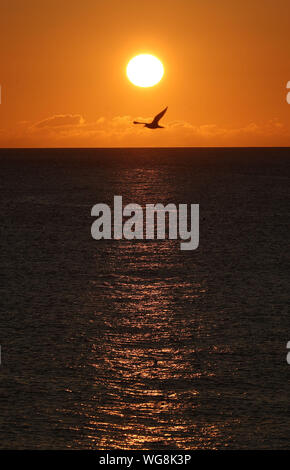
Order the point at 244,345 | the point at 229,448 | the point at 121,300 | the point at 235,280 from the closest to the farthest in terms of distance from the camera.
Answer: the point at 229,448 < the point at 244,345 < the point at 121,300 < the point at 235,280

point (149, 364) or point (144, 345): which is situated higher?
point (144, 345)

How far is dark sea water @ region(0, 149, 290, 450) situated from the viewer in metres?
35.2

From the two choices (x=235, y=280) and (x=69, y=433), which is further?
(x=235, y=280)

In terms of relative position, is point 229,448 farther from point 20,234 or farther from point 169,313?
point 20,234

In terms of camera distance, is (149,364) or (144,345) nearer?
(149,364)

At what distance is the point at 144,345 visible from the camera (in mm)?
46719

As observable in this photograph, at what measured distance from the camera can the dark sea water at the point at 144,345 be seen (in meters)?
35.2

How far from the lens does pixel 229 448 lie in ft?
110

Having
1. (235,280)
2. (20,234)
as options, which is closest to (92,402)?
(235,280)

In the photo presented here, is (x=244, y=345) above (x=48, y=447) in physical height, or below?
above

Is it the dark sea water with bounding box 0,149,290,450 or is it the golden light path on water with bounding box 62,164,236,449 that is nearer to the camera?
the golden light path on water with bounding box 62,164,236,449

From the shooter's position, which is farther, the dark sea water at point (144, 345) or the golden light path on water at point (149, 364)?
the dark sea water at point (144, 345)

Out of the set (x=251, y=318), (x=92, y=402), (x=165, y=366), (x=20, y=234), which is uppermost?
(x=20, y=234)

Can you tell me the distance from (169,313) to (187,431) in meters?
20.0
